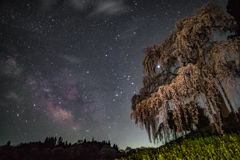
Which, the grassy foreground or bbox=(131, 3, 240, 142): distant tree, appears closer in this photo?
the grassy foreground

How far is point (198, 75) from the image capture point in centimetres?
701

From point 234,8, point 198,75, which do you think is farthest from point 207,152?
point 234,8

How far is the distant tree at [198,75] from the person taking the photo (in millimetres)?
6402

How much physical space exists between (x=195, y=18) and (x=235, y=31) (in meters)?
2.35

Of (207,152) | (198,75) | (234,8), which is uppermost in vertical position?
(234,8)

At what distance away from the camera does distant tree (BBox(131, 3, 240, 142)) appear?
6402 mm

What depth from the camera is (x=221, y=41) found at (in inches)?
283

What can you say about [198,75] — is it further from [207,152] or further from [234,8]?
[234,8]

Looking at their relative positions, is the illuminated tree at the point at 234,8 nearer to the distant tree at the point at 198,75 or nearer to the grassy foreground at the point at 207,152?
the distant tree at the point at 198,75

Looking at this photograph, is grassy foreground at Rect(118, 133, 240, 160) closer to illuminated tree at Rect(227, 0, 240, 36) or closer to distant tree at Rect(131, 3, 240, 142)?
distant tree at Rect(131, 3, 240, 142)

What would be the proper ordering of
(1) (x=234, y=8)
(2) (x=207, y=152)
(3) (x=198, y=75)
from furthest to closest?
1. (1) (x=234, y=8)
2. (3) (x=198, y=75)
3. (2) (x=207, y=152)

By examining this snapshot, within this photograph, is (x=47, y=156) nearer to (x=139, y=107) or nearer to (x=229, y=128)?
(x=139, y=107)

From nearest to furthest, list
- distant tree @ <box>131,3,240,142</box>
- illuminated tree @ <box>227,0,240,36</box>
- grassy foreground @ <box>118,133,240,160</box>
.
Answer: grassy foreground @ <box>118,133,240,160</box> → distant tree @ <box>131,3,240,142</box> → illuminated tree @ <box>227,0,240,36</box>

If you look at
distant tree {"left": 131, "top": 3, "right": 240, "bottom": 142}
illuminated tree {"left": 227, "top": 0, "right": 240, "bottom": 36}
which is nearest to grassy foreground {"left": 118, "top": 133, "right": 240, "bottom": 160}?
distant tree {"left": 131, "top": 3, "right": 240, "bottom": 142}
